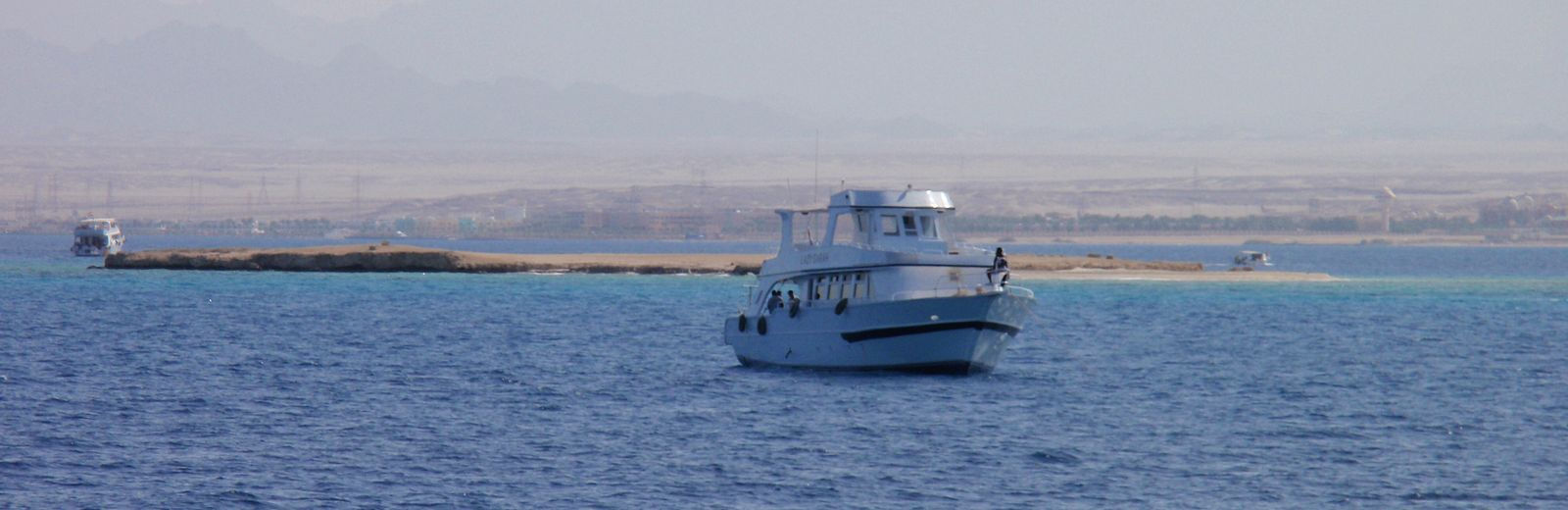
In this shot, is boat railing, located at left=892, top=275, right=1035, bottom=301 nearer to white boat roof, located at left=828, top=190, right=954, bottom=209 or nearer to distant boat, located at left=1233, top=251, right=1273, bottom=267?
white boat roof, located at left=828, top=190, right=954, bottom=209

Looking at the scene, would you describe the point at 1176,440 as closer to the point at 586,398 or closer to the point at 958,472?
the point at 958,472

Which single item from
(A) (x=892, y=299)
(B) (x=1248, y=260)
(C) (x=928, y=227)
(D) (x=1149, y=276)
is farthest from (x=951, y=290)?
(B) (x=1248, y=260)

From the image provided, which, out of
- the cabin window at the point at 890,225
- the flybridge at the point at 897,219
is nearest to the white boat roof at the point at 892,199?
the flybridge at the point at 897,219

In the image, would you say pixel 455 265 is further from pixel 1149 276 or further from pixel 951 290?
pixel 951 290

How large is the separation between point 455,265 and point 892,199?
78.3 m

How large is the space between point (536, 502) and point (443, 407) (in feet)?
43.4

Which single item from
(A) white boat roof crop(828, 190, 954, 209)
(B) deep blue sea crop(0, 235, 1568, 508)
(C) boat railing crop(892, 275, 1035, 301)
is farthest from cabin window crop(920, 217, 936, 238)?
(B) deep blue sea crop(0, 235, 1568, 508)

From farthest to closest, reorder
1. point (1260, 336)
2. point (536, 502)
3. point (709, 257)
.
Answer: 1. point (709, 257)
2. point (1260, 336)
3. point (536, 502)

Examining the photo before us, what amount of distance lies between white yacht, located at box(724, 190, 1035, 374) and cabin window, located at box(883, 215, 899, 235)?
27mm

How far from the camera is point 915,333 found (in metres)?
50.1

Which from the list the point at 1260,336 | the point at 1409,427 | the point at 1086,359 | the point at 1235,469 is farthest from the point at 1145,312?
the point at 1235,469

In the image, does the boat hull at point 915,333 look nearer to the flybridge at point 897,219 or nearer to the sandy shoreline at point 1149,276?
the flybridge at point 897,219

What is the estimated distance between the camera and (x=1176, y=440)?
4022cm

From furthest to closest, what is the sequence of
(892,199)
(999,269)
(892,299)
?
(892,199) < (892,299) < (999,269)
